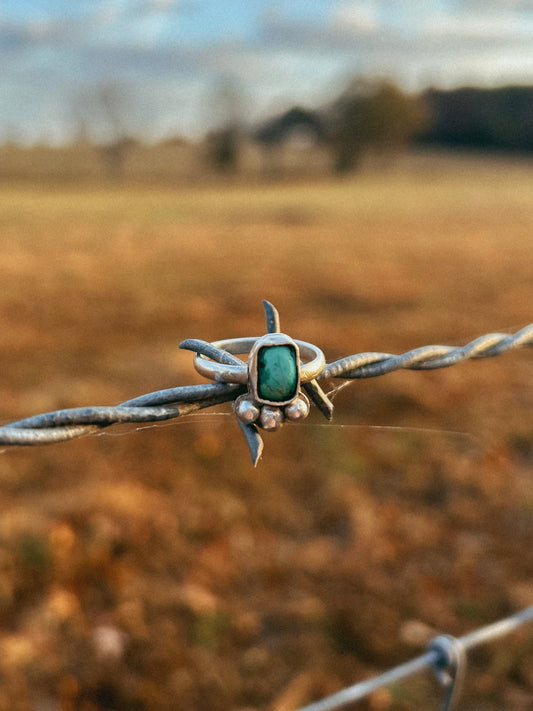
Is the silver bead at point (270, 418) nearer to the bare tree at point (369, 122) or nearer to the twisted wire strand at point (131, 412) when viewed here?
the twisted wire strand at point (131, 412)

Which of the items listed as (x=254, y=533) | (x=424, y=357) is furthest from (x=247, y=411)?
(x=254, y=533)

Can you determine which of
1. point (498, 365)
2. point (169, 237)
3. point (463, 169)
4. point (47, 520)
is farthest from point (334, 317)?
point (463, 169)

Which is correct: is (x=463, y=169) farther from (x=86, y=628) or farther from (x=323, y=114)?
(x=86, y=628)

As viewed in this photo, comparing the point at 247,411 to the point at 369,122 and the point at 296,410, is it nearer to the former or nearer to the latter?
the point at 296,410

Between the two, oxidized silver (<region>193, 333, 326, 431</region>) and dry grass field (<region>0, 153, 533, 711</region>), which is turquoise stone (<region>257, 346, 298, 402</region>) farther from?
dry grass field (<region>0, 153, 533, 711</region>)

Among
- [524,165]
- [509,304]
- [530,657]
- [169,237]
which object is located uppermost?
[524,165]

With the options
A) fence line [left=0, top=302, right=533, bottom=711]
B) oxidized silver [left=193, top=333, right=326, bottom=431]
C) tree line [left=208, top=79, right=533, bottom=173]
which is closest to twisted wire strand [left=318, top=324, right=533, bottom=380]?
fence line [left=0, top=302, right=533, bottom=711]
